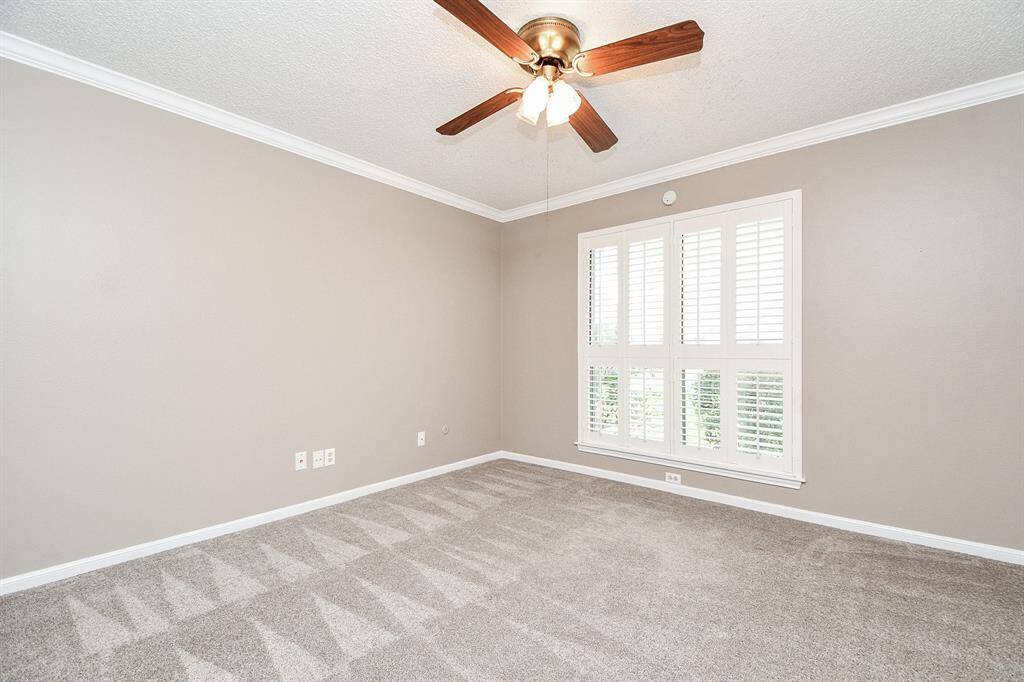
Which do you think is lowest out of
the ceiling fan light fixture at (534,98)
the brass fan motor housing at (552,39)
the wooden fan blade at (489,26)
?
the ceiling fan light fixture at (534,98)

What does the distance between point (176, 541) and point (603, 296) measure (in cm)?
358

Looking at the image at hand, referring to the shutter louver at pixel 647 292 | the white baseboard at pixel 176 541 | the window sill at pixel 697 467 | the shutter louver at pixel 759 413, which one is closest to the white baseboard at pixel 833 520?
the window sill at pixel 697 467

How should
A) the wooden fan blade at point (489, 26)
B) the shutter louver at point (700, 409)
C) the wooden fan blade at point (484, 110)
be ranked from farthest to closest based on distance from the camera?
the shutter louver at point (700, 409) < the wooden fan blade at point (484, 110) < the wooden fan blade at point (489, 26)

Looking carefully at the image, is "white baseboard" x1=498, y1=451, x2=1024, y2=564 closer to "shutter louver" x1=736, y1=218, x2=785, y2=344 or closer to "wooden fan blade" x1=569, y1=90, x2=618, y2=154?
"shutter louver" x1=736, y1=218, x2=785, y2=344

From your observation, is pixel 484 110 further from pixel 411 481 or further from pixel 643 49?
pixel 411 481

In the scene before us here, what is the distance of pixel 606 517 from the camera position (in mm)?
3244

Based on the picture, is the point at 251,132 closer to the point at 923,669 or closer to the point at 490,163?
the point at 490,163

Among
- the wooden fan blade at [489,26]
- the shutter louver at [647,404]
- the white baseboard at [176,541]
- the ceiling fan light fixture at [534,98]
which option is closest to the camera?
the wooden fan blade at [489,26]

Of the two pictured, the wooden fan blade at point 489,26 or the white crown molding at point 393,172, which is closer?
the wooden fan blade at point 489,26

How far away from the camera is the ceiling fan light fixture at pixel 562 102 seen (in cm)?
205

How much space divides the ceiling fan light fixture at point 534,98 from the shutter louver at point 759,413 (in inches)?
95.6

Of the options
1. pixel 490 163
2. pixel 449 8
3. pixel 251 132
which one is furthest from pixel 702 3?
pixel 251 132

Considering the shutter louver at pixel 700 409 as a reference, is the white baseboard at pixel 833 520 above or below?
below

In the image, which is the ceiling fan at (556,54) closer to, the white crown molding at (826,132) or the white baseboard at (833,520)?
the white crown molding at (826,132)
